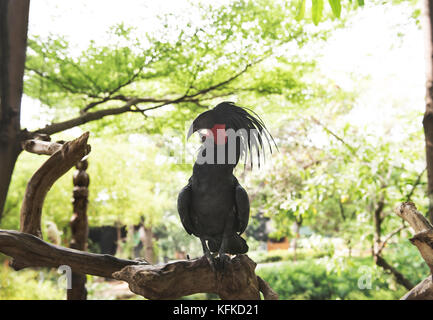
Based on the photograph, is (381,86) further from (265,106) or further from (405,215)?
(405,215)

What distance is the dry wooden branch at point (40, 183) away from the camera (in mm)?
1063

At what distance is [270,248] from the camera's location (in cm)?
581

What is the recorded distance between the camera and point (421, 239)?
2.71ft

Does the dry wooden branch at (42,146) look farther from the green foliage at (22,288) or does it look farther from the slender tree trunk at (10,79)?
the green foliage at (22,288)

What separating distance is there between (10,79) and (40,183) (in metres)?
0.51

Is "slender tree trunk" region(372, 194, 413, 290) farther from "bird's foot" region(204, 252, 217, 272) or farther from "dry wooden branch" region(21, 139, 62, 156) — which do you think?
"dry wooden branch" region(21, 139, 62, 156)

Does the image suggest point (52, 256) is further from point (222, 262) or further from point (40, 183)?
point (222, 262)

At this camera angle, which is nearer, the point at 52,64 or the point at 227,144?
the point at 227,144

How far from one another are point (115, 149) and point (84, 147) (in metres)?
2.47

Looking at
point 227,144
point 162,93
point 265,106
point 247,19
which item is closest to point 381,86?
point 265,106

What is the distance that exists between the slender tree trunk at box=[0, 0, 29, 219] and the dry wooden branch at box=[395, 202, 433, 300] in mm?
1326

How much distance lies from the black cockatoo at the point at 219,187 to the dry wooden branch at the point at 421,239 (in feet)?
1.29

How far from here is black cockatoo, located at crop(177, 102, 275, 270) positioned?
33.0 inches
